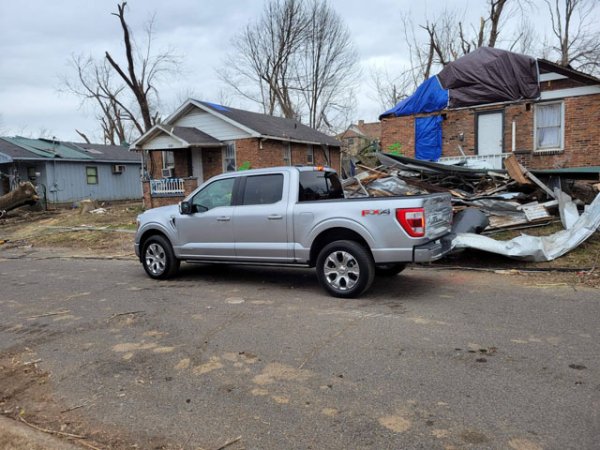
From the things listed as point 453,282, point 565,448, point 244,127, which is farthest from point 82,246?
point 565,448

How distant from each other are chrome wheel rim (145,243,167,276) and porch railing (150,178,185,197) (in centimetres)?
1297

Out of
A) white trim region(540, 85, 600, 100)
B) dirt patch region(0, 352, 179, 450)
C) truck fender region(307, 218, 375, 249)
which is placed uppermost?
white trim region(540, 85, 600, 100)

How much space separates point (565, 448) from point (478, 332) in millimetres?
2049

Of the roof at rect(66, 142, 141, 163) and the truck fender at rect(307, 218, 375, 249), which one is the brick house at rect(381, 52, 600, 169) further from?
the roof at rect(66, 142, 141, 163)

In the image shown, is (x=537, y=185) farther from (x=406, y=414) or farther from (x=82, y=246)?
(x=82, y=246)

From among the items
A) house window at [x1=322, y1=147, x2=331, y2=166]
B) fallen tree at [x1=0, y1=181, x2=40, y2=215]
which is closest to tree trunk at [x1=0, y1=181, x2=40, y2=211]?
fallen tree at [x1=0, y1=181, x2=40, y2=215]

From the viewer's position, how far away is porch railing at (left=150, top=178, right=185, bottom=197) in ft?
68.6

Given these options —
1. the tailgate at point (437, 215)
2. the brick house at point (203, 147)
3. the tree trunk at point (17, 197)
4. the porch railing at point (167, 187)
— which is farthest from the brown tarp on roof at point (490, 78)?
the tree trunk at point (17, 197)

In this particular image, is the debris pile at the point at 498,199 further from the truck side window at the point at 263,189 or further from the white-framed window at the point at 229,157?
the white-framed window at the point at 229,157

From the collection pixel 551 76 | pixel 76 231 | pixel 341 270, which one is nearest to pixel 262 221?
pixel 341 270

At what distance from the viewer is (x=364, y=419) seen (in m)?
3.20

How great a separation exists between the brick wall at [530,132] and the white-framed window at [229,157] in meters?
7.44

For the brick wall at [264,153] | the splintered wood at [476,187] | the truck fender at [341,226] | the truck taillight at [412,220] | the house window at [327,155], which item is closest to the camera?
the truck taillight at [412,220]

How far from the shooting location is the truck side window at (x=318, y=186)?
6.88 meters
